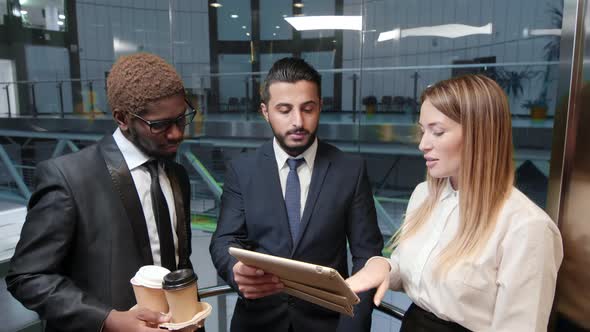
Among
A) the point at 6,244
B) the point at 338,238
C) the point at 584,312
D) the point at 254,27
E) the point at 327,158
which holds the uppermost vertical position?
the point at 254,27

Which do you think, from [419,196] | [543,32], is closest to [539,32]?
[543,32]

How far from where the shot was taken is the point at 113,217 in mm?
1099

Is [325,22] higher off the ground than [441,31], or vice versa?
[325,22]

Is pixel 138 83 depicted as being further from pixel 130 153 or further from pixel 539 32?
pixel 539 32

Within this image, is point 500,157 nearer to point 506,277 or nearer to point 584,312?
point 506,277

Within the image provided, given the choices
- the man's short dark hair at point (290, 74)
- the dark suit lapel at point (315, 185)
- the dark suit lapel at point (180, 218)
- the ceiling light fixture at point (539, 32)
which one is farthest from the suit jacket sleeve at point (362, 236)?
the ceiling light fixture at point (539, 32)

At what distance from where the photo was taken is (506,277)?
102 cm

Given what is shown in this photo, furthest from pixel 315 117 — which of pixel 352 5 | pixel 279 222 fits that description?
pixel 352 5

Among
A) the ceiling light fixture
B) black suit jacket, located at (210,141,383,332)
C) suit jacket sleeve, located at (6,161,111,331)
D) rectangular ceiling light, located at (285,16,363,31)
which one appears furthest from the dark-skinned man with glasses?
the ceiling light fixture

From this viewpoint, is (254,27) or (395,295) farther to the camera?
(254,27)

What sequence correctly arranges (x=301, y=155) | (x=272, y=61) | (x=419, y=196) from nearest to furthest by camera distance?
(x=419, y=196) < (x=301, y=155) < (x=272, y=61)

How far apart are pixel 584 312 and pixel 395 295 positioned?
12.5ft

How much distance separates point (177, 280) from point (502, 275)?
837 mm

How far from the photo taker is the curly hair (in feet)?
3.67
